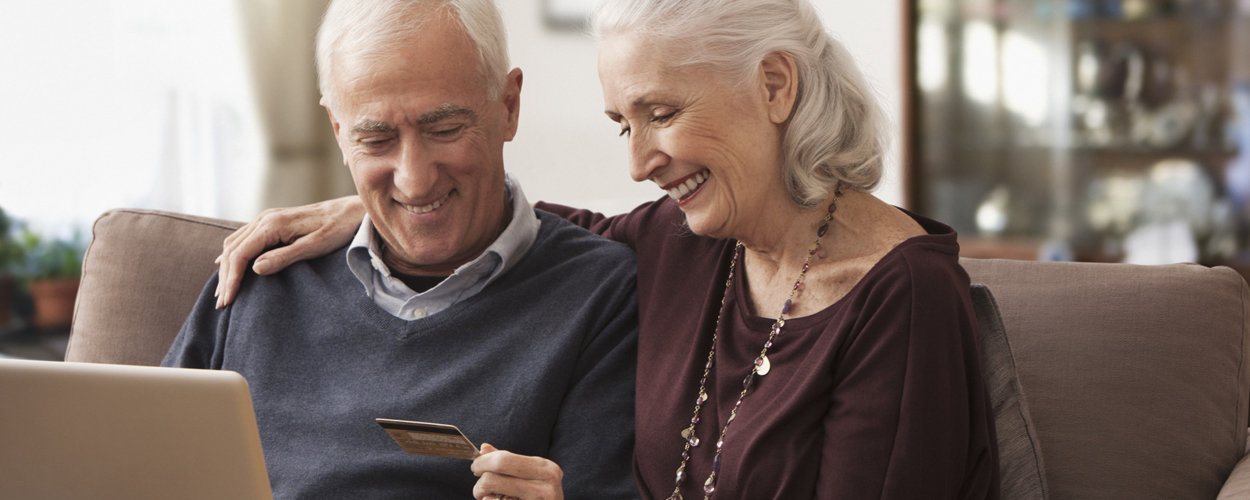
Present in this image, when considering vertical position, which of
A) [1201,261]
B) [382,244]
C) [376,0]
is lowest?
[1201,261]

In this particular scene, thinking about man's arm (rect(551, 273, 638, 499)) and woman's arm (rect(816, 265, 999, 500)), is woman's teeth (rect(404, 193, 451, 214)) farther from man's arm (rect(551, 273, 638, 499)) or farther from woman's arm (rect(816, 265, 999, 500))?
woman's arm (rect(816, 265, 999, 500))

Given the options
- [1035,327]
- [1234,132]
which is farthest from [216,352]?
[1234,132]

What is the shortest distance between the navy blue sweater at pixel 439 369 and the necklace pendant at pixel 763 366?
0.25 meters

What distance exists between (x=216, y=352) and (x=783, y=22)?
3.40 feet

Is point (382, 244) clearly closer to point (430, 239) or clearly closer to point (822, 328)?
point (430, 239)

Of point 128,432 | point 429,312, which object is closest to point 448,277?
point 429,312

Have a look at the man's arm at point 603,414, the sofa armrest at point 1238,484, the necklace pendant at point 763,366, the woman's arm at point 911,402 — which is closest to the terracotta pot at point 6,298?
the man's arm at point 603,414

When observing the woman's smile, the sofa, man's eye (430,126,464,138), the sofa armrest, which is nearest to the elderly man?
man's eye (430,126,464,138)

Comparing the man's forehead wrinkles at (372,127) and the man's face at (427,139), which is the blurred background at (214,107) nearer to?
the man's face at (427,139)

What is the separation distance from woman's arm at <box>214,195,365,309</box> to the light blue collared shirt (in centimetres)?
6

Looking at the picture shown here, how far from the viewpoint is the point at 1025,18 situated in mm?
3541

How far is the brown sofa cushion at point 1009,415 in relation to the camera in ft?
4.07

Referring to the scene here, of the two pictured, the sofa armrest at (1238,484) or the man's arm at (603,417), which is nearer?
the sofa armrest at (1238,484)

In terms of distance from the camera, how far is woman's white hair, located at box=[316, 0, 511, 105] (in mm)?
1417
